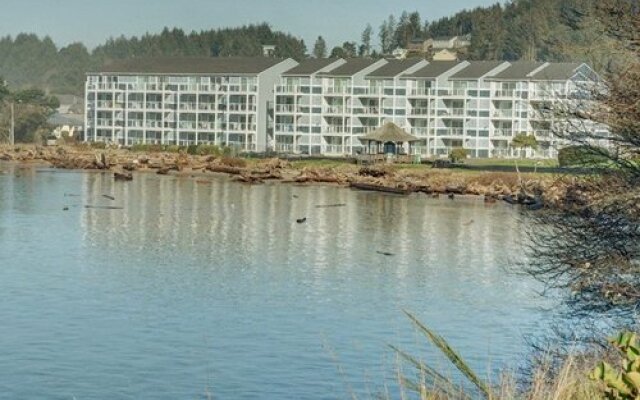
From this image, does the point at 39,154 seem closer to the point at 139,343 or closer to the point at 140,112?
the point at 140,112

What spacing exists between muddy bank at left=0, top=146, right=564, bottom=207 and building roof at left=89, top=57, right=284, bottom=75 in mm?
14455

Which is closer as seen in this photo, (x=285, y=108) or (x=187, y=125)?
(x=285, y=108)

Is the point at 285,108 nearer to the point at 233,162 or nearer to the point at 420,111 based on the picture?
the point at 420,111

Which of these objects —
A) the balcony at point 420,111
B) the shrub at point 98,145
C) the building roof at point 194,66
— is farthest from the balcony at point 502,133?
the shrub at point 98,145

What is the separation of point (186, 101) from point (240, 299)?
103 m

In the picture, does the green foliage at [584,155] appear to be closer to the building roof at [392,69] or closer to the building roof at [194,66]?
the building roof at [392,69]

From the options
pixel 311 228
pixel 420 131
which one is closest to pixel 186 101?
pixel 420 131

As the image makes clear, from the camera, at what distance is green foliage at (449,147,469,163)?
11044cm

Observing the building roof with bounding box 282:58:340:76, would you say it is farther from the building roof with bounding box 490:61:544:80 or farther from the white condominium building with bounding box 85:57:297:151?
the building roof with bounding box 490:61:544:80

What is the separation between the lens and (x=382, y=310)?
32.6 meters

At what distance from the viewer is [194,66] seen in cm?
13762

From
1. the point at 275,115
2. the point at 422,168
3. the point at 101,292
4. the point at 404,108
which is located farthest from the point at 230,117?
the point at 101,292

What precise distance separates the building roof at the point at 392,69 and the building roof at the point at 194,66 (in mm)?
12504

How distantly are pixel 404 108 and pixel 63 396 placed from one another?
4098 inches
